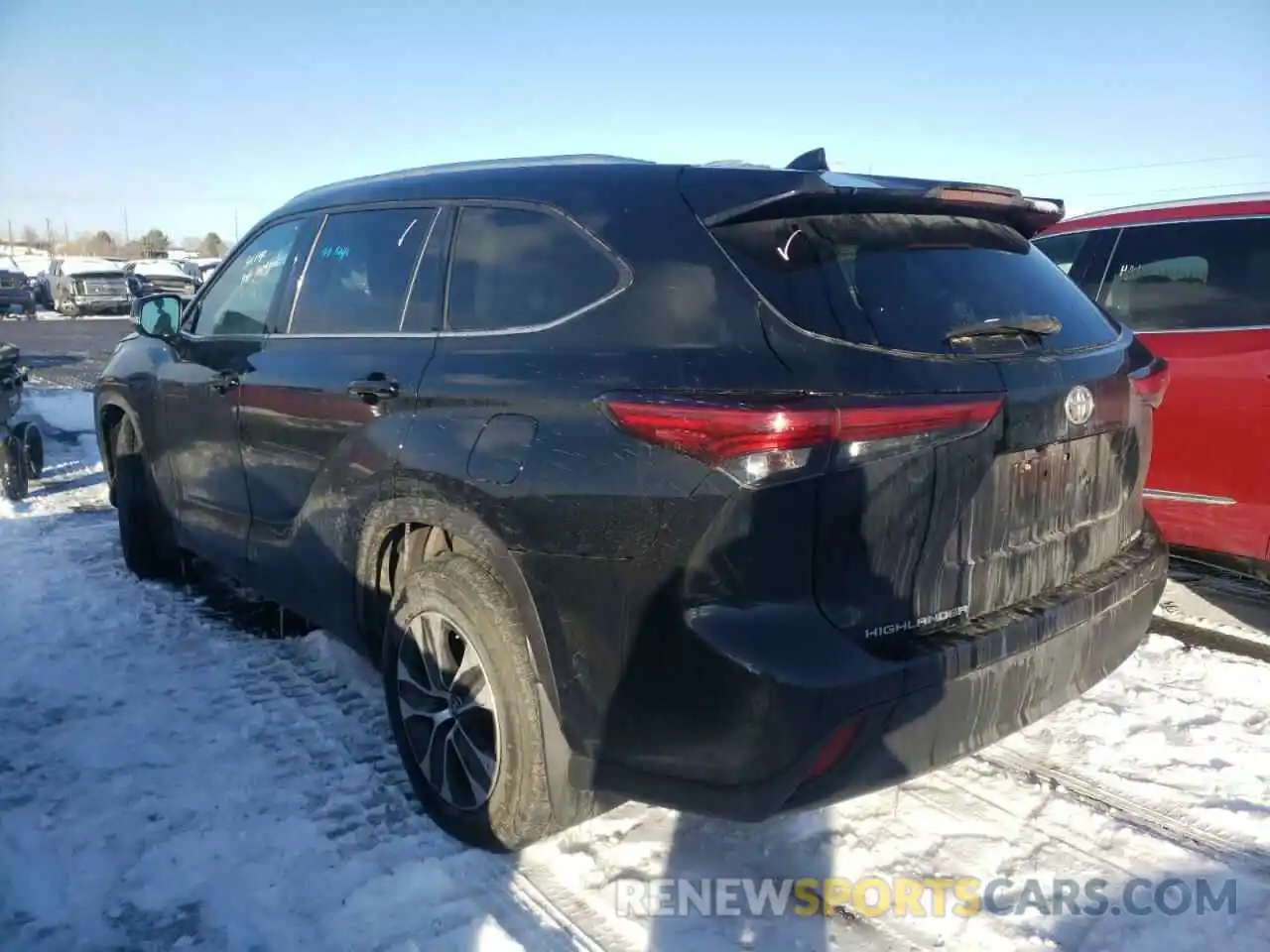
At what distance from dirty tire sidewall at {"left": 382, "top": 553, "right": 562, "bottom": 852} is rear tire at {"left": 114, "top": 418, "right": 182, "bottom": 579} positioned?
280 centimetres

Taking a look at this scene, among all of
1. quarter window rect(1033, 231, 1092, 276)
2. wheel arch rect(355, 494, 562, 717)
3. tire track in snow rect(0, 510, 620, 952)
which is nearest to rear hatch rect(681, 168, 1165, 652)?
wheel arch rect(355, 494, 562, 717)

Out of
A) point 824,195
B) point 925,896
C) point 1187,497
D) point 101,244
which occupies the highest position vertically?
point 101,244

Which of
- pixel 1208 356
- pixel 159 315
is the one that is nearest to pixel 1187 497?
pixel 1208 356

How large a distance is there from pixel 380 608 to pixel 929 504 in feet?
5.94

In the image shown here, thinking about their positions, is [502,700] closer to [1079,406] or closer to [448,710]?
[448,710]

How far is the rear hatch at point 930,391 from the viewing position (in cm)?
221

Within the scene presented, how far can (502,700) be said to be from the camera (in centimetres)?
260

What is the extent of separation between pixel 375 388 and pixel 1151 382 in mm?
2372

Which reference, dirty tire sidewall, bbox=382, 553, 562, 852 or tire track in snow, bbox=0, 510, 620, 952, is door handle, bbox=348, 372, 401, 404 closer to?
dirty tire sidewall, bbox=382, 553, 562, 852

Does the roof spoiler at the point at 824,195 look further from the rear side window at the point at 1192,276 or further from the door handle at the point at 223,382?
the door handle at the point at 223,382

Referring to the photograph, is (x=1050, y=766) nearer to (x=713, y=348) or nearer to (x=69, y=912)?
(x=713, y=348)

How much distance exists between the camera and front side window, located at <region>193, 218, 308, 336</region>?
397 centimetres

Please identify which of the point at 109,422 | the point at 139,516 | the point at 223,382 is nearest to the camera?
the point at 223,382

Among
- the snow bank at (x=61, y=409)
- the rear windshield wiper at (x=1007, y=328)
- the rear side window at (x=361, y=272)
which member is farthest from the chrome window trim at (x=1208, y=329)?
the snow bank at (x=61, y=409)
